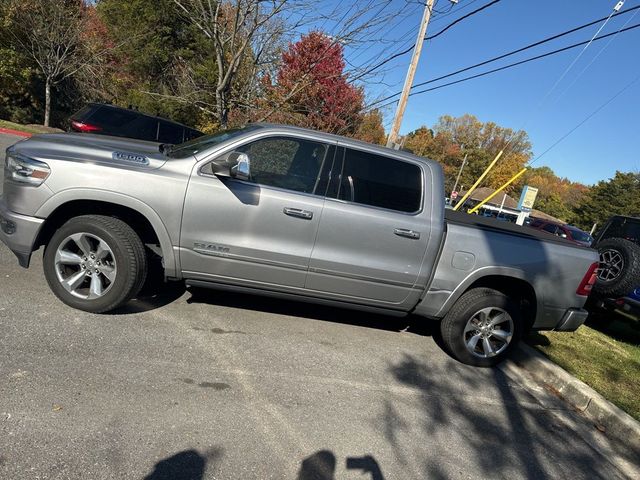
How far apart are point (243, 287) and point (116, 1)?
26524mm

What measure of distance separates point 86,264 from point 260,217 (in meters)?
1.56

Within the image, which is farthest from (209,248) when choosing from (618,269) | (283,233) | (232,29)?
(232,29)

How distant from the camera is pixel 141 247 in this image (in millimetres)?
3930

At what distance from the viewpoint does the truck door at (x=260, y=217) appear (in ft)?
12.8

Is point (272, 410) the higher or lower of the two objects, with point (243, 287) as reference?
lower

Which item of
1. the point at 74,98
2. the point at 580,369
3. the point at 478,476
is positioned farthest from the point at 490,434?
the point at 74,98

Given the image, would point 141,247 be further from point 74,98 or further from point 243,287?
point 74,98

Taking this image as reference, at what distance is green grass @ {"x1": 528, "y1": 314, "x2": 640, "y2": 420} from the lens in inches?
181

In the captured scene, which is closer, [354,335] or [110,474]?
[110,474]

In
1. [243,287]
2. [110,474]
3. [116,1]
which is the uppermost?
[116,1]

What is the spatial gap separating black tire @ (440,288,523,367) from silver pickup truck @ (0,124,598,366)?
0.01m

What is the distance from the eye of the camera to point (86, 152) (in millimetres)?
3859

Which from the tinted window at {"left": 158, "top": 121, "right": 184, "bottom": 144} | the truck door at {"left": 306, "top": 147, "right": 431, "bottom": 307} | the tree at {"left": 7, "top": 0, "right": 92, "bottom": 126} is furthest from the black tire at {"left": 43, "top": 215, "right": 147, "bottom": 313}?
the tree at {"left": 7, "top": 0, "right": 92, "bottom": 126}

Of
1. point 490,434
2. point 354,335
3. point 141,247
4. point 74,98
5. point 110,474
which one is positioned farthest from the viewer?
point 74,98
